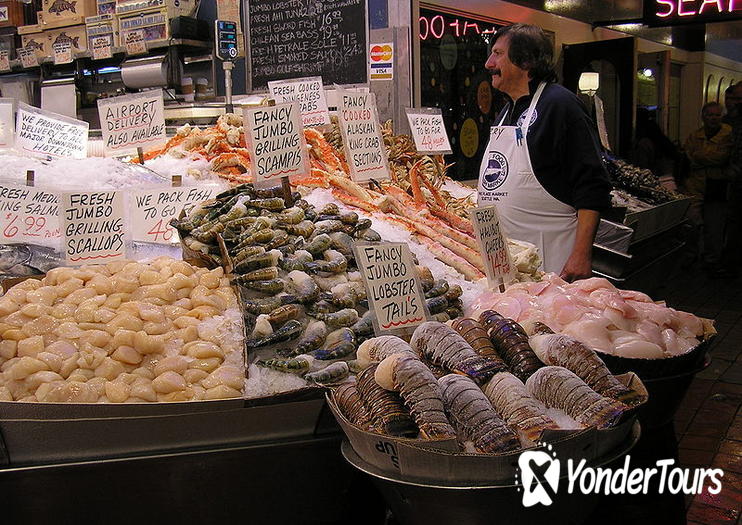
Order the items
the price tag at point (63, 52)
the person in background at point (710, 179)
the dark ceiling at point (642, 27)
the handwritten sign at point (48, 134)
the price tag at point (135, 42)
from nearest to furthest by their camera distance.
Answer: the handwritten sign at point (48, 134) < the price tag at point (135, 42) < the price tag at point (63, 52) < the person in background at point (710, 179) < the dark ceiling at point (642, 27)

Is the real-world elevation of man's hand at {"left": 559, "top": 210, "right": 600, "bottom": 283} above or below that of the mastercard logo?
below

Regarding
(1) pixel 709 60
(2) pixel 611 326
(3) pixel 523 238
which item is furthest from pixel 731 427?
(1) pixel 709 60

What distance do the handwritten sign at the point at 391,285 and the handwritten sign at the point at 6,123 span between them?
9.45 feet

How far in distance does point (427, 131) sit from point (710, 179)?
457 centimetres

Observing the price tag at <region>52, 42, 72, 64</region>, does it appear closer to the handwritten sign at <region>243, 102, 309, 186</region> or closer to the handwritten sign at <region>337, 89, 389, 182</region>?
the handwritten sign at <region>337, 89, 389, 182</region>

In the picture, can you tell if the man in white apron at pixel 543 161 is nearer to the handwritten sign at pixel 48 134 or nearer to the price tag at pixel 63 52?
the handwritten sign at pixel 48 134

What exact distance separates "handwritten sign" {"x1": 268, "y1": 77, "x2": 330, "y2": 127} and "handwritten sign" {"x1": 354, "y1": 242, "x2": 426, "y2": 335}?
8.19 ft

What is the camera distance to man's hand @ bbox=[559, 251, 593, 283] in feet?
10.6

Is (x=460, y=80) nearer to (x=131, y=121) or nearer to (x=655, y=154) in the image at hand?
(x=655, y=154)

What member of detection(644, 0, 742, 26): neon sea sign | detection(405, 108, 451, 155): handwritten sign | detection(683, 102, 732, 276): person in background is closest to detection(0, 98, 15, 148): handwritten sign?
detection(405, 108, 451, 155): handwritten sign

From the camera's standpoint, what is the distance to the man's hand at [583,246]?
320 centimetres

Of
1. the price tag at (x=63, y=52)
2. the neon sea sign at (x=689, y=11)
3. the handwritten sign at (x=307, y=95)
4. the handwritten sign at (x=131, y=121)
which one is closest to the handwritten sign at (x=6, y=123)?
the handwritten sign at (x=131, y=121)

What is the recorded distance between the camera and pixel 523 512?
129 cm

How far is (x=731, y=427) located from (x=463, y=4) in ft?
14.3
